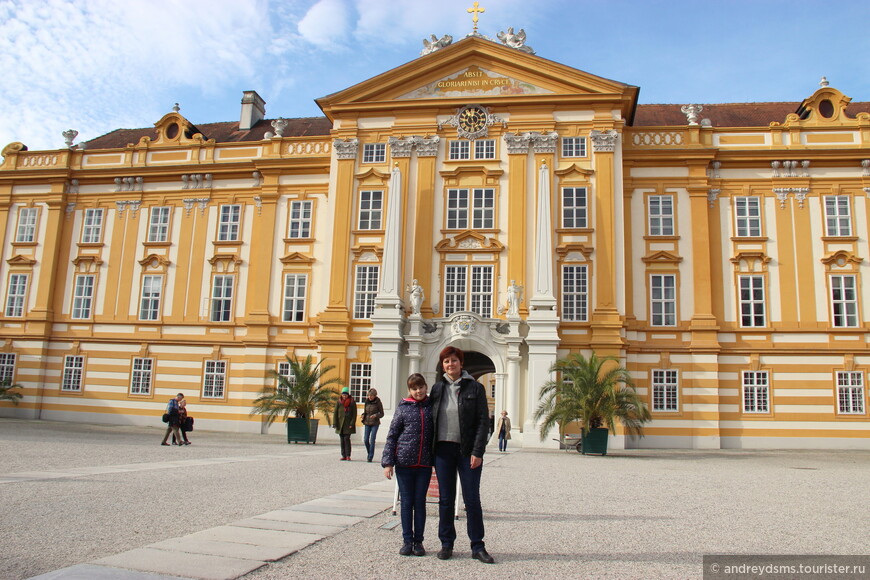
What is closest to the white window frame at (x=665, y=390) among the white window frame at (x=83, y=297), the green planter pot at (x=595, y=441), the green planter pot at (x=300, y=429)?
the green planter pot at (x=595, y=441)

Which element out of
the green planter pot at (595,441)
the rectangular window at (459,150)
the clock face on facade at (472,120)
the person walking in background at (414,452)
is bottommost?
the green planter pot at (595,441)

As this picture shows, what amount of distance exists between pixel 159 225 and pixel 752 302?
29756mm

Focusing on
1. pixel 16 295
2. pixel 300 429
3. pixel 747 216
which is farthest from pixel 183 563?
pixel 16 295

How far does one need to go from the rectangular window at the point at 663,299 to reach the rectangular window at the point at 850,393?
24.6 feet

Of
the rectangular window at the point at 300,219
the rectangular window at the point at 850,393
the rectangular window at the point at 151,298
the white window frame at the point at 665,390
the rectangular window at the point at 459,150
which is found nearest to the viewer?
Answer: the rectangular window at the point at 850,393

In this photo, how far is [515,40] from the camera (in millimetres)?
34500

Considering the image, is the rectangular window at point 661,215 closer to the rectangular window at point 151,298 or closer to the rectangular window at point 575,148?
the rectangular window at point 575,148

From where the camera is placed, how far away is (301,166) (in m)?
36.4

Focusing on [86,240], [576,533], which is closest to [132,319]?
[86,240]

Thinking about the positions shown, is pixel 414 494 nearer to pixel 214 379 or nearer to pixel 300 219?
pixel 300 219

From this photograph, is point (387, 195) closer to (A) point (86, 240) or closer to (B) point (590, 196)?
(B) point (590, 196)

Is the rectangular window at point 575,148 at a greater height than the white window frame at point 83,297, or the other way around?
the rectangular window at point 575,148

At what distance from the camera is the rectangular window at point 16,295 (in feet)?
127

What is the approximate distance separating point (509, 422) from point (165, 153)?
24276 millimetres
